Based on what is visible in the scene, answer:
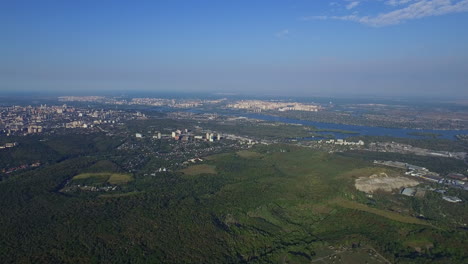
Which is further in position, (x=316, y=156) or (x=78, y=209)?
(x=316, y=156)

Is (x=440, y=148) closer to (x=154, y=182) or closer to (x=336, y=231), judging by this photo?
(x=336, y=231)

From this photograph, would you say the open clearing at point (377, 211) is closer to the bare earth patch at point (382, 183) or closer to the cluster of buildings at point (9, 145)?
the bare earth patch at point (382, 183)

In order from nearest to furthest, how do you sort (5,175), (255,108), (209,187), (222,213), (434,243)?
(434,243) → (222,213) → (209,187) → (5,175) → (255,108)

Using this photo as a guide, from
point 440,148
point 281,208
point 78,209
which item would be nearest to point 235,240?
point 281,208

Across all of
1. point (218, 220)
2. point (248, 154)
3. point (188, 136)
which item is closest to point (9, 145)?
point (188, 136)

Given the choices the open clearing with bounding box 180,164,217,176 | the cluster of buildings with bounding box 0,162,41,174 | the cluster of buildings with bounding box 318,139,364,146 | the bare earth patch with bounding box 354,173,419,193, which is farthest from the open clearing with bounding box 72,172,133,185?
the cluster of buildings with bounding box 318,139,364,146

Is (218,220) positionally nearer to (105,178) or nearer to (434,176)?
(105,178)

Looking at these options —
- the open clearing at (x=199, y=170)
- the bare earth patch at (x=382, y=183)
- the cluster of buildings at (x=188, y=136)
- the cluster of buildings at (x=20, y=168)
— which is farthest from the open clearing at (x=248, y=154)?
the cluster of buildings at (x=20, y=168)
